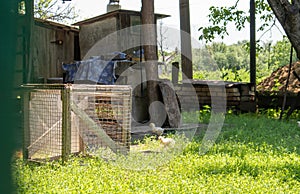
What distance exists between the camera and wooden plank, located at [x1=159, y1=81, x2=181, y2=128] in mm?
7410

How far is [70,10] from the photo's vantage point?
55.4 feet

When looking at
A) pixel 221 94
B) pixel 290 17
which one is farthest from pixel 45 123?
pixel 221 94

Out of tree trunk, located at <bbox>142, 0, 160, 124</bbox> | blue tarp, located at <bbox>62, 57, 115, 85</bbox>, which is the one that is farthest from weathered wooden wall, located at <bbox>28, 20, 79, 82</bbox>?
tree trunk, located at <bbox>142, 0, 160, 124</bbox>

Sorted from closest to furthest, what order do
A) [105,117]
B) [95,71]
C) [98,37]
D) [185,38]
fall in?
1. [105,117]
2. [95,71]
3. [98,37]
4. [185,38]

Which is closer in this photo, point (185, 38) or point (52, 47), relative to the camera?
point (52, 47)

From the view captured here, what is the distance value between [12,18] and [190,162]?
408 cm

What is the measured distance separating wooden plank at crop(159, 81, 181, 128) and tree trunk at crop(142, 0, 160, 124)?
0.19 m

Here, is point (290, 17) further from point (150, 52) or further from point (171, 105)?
point (150, 52)

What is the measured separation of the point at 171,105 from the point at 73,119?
2.89m

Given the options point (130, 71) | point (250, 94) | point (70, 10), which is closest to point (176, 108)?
point (130, 71)

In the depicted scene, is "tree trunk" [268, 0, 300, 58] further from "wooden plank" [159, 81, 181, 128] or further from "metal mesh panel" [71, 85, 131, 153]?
"wooden plank" [159, 81, 181, 128]

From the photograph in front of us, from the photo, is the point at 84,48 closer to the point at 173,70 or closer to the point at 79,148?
the point at 173,70

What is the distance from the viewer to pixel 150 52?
7648 millimetres

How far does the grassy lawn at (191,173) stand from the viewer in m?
3.38
